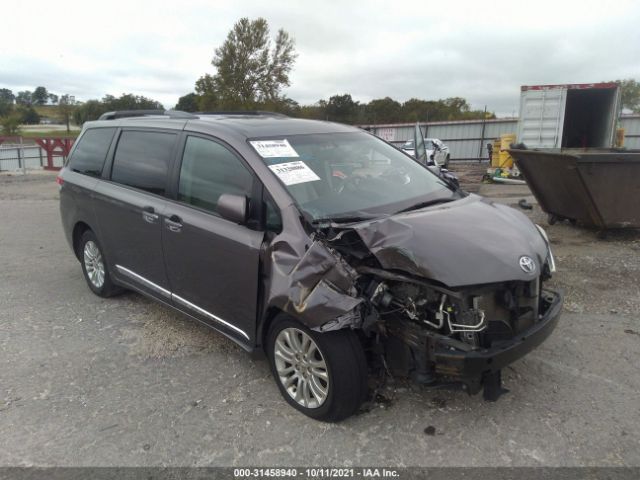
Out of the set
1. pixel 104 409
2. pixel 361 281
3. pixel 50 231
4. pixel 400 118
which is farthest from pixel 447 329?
pixel 400 118

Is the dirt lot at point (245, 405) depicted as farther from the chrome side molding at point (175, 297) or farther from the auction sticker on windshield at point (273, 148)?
the auction sticker on windshield at point (273, 148)

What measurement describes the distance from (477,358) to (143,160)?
3138mm

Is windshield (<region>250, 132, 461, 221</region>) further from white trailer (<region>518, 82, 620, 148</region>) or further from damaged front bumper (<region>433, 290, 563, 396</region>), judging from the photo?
white trailer (<region>518, 82, 620, 148</region>)

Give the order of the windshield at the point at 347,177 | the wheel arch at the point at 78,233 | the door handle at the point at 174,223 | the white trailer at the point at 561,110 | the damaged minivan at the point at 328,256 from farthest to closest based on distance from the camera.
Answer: the white trailer at the point at 561,110 → the wheel arch at the point at 78,233 → the door handle at the point at 174,223 → the windshield at the point at 347,177 → the damaged minivan at the point at 328,256

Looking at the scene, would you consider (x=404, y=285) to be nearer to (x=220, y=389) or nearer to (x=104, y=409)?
(x=220, y=389)

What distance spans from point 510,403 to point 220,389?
1928mm

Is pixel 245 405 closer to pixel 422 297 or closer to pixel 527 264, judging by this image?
pixel 422 297

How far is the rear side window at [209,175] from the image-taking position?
334cm

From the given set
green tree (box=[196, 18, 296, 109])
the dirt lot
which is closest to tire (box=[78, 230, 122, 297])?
the dirt lot

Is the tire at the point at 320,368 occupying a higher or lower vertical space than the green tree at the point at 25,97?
lower

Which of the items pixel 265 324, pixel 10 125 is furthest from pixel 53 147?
pixel 10 125

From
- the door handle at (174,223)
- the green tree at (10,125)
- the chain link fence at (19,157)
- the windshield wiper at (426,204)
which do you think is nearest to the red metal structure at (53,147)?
the chain link fence at (19,157)

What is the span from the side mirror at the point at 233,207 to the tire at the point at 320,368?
677 millimetres

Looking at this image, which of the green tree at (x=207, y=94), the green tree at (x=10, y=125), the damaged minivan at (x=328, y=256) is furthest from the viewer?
the green tree at (x=10, y=125)
